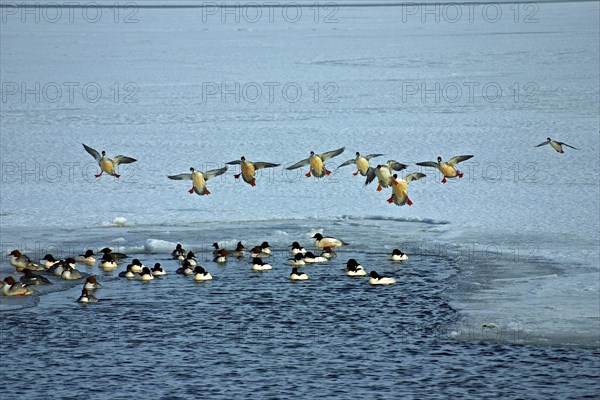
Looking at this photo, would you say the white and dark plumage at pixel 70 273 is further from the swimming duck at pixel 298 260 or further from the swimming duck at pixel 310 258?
the swimming duck at pixel 310 258

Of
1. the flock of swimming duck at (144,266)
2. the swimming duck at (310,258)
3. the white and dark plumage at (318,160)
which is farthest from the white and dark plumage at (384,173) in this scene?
the swimming duck at (310,258)

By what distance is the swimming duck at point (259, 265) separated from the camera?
1473cm

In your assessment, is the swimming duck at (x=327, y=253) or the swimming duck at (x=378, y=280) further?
the swimming duck at (x=327, y=253)


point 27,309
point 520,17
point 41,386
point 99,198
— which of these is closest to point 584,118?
point 99,198

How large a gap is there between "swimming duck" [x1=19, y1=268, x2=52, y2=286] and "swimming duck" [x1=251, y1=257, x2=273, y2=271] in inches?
114

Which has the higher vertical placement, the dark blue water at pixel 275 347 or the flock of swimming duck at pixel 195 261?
the flock of swimming duck at pixel 195 261

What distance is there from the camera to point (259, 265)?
14742mm

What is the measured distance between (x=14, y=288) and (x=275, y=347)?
4.10 meters

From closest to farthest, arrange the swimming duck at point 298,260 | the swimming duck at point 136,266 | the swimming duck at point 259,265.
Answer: the swimming duck at point 136,266 → the swimming duck at point 259,265 → the swimming duck at point 298,260

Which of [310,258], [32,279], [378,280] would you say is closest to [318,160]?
[310,258]

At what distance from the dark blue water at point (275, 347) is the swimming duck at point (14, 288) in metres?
0.28

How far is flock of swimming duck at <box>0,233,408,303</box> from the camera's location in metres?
13.6

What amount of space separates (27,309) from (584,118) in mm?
17870

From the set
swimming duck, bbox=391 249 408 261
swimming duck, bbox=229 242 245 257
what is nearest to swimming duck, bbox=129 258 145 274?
swimming duck, bbox=229 242 245 257
